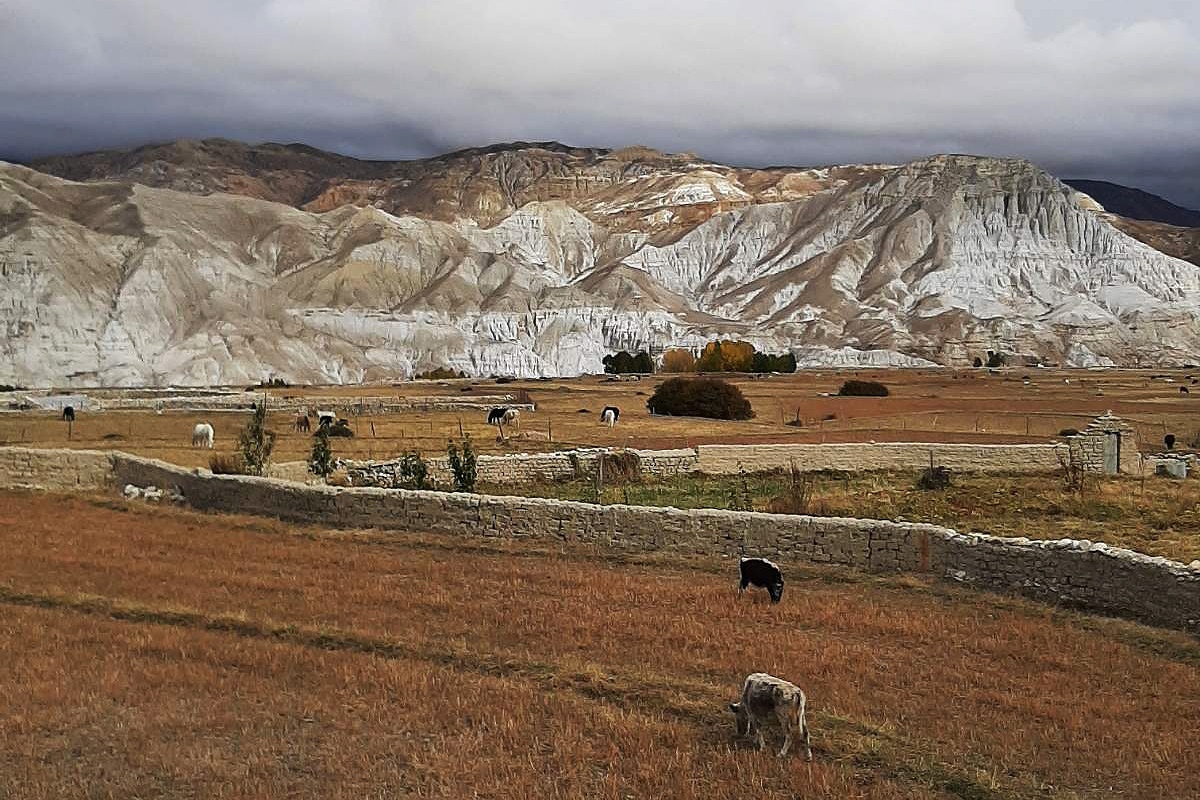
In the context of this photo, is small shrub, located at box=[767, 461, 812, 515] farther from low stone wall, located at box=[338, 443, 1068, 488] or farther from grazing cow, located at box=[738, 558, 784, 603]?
low stone wall, located at box=[338, 443, 1068, 488]

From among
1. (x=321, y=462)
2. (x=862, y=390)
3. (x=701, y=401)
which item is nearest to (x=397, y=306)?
(x=862, y=390)

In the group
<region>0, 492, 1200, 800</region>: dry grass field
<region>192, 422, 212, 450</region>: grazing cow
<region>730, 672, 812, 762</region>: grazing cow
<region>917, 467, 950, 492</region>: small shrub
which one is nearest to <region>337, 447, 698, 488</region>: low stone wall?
<region>917, 467, 950, 492</region>: small shrub

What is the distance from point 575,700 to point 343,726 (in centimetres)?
212

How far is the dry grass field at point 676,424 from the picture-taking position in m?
40.5

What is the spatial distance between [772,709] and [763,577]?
21.0 ft

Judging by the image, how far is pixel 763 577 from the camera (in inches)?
631

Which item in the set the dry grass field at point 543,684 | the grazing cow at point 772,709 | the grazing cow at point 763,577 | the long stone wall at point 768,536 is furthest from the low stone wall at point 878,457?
the grazing cow at point 772,709

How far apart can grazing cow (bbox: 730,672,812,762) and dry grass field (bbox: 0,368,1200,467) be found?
88.3 feet

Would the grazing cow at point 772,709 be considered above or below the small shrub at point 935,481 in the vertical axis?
above

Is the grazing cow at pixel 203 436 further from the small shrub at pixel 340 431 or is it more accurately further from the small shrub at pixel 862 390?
the small shrub at pixel 862 390

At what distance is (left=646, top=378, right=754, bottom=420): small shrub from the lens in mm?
57500

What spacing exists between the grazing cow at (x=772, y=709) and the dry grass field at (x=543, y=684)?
19 centimetres

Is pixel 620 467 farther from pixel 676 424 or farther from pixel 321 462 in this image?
pixel 676 424

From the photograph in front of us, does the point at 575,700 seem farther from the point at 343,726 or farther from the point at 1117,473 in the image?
the point at 1117,473
